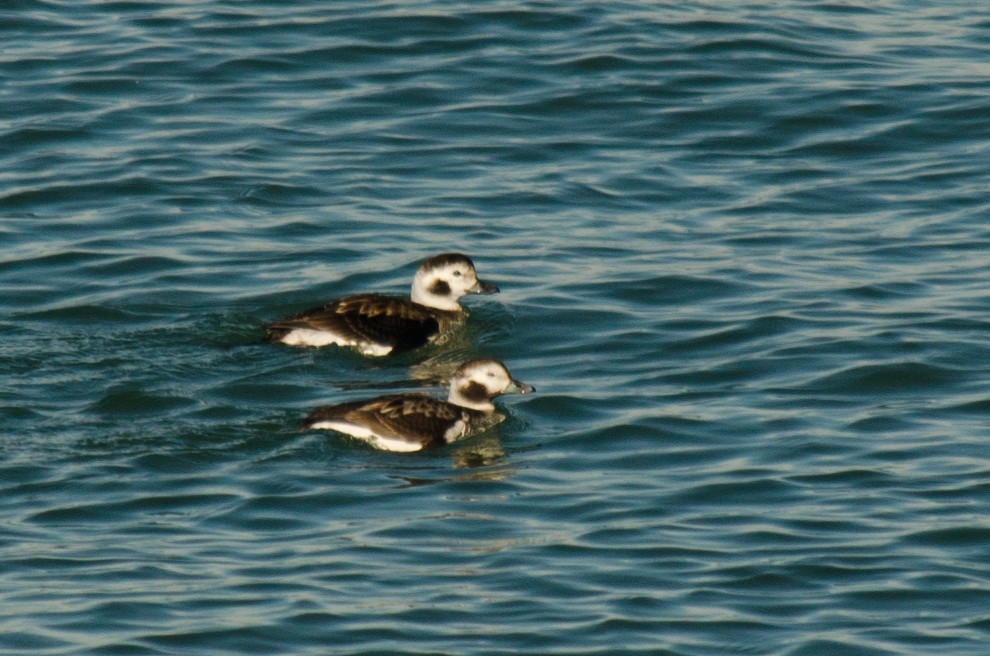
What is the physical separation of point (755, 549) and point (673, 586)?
2.29 ft

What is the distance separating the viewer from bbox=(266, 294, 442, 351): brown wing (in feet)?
46.5

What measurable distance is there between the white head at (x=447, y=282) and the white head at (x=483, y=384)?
1.81 m

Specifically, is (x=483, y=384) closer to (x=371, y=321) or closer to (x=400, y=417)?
(x=400, y=417)

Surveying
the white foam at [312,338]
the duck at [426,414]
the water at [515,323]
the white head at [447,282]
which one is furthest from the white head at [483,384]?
the white head at [447,282]

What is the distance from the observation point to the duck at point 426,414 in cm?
1230

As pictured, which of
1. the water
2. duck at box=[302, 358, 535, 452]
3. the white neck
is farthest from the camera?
the white neck

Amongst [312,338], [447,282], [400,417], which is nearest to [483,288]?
[447,282]

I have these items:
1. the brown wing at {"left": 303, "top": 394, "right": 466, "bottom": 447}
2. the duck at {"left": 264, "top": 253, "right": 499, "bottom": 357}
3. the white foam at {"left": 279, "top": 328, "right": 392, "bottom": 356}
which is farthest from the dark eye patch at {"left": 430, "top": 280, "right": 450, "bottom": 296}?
the brown wing at {"left": 303, "top": 394, "right": 466, "bottom": 447}

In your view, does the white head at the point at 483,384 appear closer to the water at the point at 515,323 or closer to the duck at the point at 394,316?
the water at the point at 515,323

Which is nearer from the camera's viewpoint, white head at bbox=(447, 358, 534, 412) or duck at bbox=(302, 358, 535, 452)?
duck at bbox=(302, 358, 535, 452)

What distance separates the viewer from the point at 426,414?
12578mm

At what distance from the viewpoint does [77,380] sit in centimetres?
1324

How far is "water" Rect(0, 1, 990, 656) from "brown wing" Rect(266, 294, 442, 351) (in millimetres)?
196

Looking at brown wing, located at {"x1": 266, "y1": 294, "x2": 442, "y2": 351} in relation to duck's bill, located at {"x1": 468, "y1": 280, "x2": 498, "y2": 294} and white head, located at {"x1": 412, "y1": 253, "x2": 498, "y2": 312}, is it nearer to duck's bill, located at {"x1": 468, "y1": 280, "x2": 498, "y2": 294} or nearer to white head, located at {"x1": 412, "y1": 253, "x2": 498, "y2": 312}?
white head, located at {"x1": 412, "y1": 253, "x2": 498, "y2": 312}
